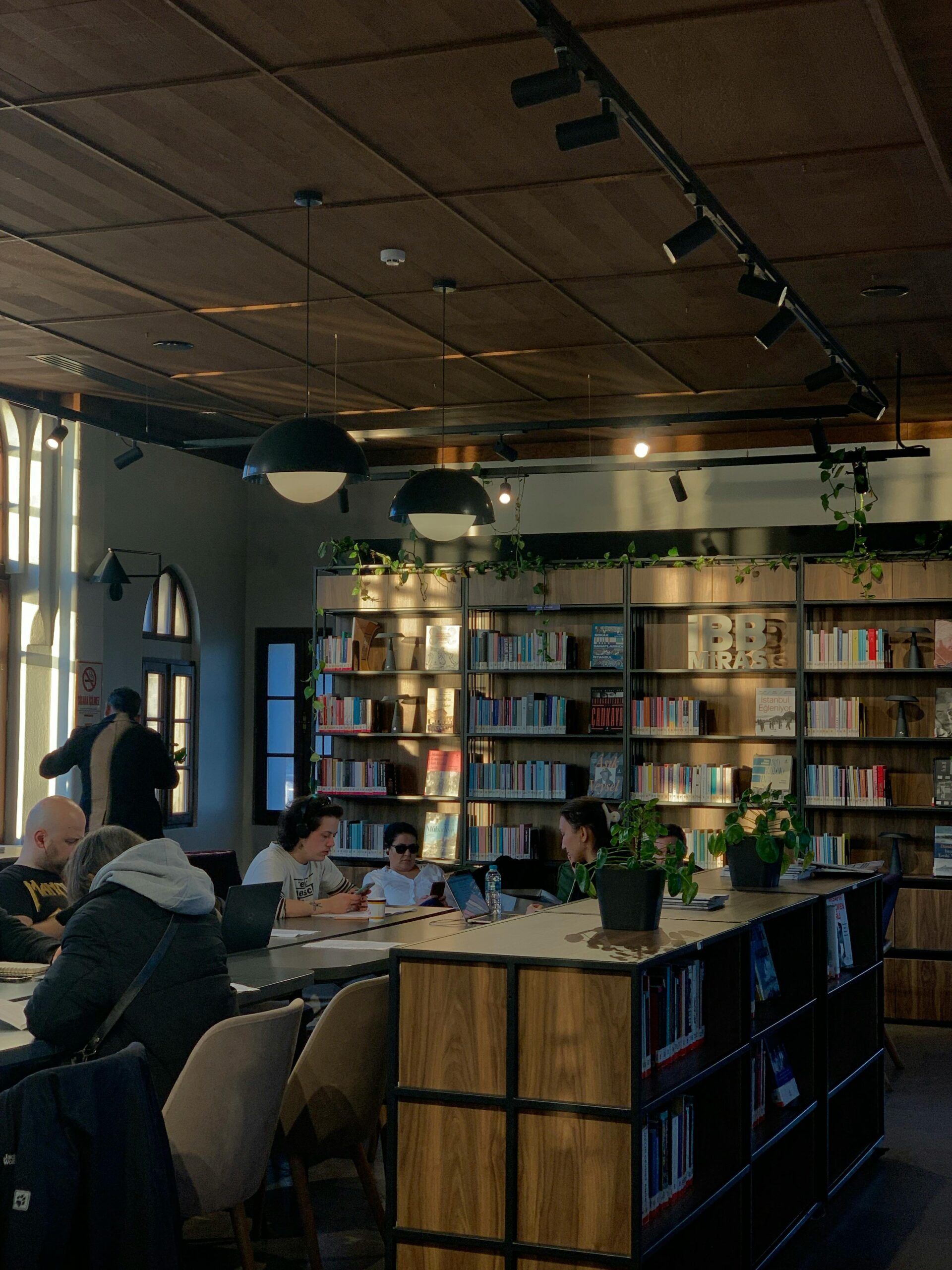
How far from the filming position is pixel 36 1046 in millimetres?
3877

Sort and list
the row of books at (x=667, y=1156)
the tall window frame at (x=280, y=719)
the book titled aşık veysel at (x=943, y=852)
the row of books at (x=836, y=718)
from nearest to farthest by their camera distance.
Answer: the row of books at (x=667, y=1156)
the book titled aşık veysel at (x=943, y=852)
the row of books at (x=836, y=718)
the tall window frame at (x=280, y=719)

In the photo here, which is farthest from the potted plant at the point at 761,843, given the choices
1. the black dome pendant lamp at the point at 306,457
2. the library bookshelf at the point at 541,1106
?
the black dome pendant lamp at the point at 306,457

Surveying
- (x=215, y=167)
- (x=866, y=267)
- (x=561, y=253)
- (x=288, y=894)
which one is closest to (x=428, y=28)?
(x=215, y=167)

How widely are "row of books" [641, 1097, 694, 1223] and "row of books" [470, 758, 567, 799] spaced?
18.3ft

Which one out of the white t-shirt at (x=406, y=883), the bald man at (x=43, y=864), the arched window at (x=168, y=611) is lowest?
the white t-shirt at (x=406, y=883)

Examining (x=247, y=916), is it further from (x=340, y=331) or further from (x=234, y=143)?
(x=340, y=331)

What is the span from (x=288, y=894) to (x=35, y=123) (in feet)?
11.8

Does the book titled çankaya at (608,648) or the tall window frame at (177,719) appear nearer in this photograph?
the book titled çankaya at (608,648)

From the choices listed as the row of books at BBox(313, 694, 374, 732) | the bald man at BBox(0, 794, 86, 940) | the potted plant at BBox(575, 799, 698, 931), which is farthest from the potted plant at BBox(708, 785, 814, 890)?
the row of books at BBox(313, 694, 374, 732)

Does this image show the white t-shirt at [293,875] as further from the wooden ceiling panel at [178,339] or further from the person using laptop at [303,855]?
the wooden ceiling panel at [178,339]

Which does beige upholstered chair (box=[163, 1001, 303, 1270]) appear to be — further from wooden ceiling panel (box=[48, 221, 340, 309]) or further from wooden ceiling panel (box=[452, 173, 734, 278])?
wooden ceiling panel (box=[48, 221, 340, 309])

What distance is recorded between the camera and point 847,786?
29.8ft

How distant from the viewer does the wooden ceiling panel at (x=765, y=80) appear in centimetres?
424

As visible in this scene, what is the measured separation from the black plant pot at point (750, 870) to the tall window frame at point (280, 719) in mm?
6467
